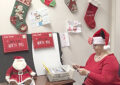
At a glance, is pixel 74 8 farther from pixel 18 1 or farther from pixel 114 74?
pixel 114 74

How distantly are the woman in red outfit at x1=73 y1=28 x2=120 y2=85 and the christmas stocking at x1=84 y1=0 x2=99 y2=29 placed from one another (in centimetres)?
55

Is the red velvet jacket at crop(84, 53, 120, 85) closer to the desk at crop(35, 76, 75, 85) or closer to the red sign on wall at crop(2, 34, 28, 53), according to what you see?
the desk at crop(35, 76, 75, 85)

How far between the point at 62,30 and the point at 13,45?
0.68 meters

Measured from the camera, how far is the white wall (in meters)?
1.80

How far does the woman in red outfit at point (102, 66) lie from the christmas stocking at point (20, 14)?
2.76 ft

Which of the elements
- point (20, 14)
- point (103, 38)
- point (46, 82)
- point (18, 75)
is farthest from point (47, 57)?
point (103, 38)

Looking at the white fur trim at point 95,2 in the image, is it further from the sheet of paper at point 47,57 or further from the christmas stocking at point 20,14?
the christmas stocking at point 20,14

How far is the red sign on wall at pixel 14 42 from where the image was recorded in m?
1.70

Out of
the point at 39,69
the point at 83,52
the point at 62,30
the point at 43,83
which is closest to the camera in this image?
the point at 43,83

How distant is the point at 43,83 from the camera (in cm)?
155

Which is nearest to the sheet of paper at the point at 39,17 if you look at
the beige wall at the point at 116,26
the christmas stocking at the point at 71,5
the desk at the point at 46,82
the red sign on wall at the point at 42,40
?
the red sign on wall at the point at 42,40

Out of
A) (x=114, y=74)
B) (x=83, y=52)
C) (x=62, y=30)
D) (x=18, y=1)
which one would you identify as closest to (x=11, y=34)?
(x=18, y=1)

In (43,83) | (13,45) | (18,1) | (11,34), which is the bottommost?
(43,83)

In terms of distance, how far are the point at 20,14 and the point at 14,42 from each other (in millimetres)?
350
